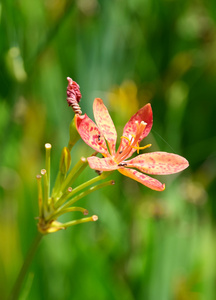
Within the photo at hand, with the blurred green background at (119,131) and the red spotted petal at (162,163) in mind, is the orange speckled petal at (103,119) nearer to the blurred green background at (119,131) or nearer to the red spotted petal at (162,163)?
the red spotted petal at (162,163)

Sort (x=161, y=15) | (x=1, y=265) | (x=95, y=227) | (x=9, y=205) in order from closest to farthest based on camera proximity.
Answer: (x=1, y=265)
(x=9, y=205)
(x=95, y=227)
(x=161, y=15)

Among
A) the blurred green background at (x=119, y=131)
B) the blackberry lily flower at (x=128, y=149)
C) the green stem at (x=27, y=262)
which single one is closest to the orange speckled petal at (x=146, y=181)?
the blackberry lily flower at (x=128, y=149)

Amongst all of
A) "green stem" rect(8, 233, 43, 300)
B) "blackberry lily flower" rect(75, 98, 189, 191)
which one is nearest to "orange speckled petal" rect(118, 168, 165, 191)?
"blackberry lily flower" rect(75, 98, 189, 191)

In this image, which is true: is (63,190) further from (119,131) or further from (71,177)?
(119,131)

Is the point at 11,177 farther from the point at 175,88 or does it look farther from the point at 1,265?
the point at 175,88

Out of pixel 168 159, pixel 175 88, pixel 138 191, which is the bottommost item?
pixel 138 191

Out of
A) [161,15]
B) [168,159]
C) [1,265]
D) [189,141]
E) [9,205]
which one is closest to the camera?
[168,159]

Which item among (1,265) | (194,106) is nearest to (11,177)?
(1,265)
